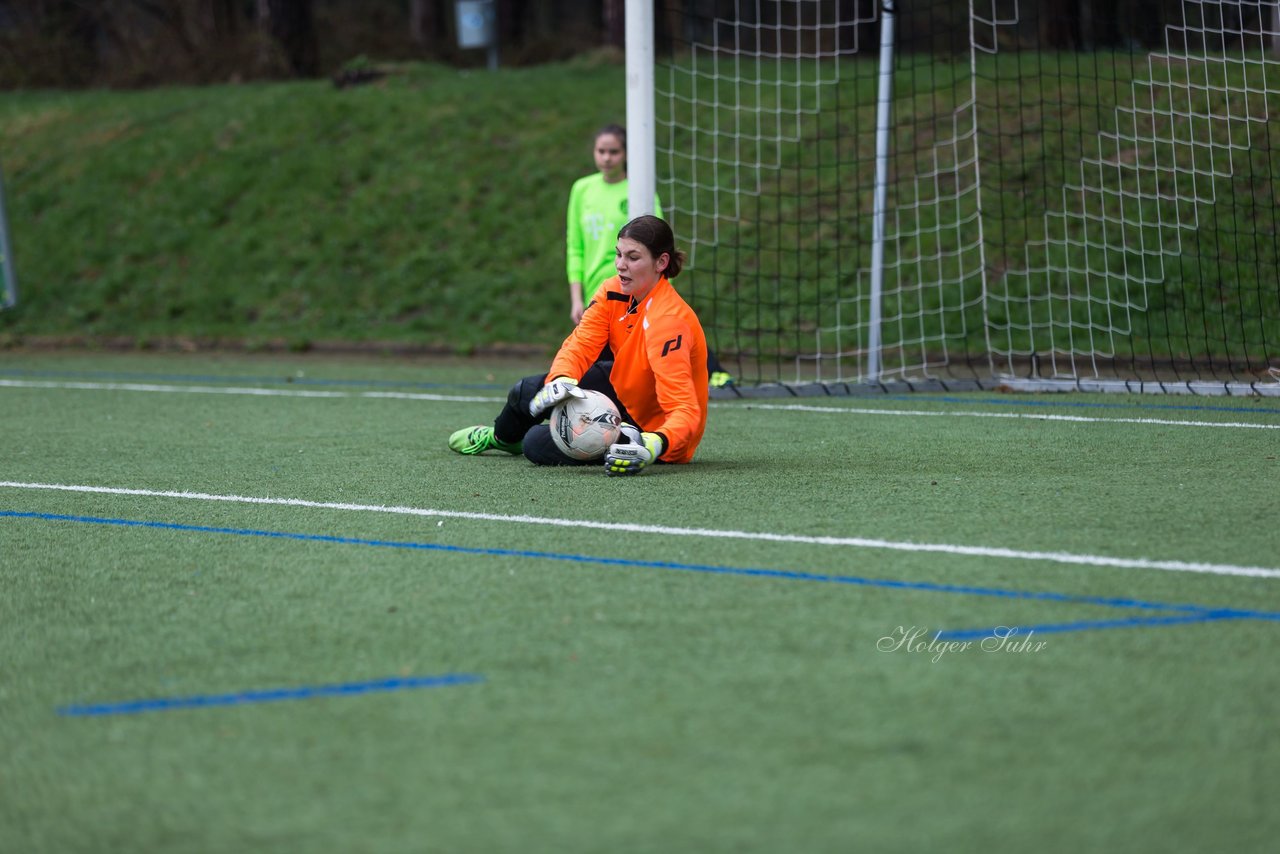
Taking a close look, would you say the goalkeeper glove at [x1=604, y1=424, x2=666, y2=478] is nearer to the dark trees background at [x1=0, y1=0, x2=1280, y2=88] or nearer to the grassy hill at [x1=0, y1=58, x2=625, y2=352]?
the grassy hill at [x1=0, y1=58, x2=625, y2=352]

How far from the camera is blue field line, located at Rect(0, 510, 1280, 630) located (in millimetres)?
3939

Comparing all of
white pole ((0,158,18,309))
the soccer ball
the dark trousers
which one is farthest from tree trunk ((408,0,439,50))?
the soccer ball

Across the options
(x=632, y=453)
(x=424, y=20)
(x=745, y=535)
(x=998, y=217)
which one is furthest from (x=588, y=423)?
(x=424, y=20)

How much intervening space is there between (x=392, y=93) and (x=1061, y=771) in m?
17.0

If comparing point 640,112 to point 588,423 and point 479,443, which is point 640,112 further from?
point 588,423

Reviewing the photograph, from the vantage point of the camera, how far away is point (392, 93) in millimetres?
18625

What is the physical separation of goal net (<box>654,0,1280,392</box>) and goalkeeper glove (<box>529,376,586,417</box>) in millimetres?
3892

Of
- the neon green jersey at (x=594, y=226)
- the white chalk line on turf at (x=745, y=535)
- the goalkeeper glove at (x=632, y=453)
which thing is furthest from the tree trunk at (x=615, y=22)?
the white chalk line on turf at (x=745, y=535)

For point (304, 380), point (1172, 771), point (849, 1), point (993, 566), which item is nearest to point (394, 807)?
point (1172, 771)

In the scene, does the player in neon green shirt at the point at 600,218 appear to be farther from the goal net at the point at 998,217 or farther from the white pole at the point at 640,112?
the goal net at the point at 998,217

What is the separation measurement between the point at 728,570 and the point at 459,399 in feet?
19.1

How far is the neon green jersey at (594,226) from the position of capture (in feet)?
31.9

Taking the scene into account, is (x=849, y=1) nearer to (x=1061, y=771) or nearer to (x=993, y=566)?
(x=993, y=566)

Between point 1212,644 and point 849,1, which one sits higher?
point 849,1
